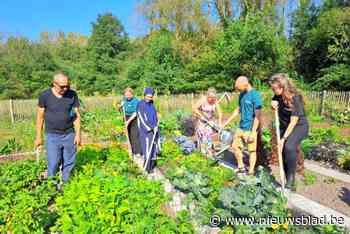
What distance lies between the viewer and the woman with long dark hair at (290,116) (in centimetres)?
361

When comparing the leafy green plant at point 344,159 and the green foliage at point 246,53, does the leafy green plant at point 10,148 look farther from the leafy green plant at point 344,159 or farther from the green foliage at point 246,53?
the green foliage at point 246,53

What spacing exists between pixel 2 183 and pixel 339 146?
17.8 feet

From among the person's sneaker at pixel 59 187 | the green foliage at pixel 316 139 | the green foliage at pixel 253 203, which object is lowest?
the person's sneaker at pixel 59 187

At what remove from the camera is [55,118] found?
155 inches

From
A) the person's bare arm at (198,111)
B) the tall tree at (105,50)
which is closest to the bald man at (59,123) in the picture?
the person's bare arm at (198,111)

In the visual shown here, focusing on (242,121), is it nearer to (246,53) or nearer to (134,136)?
(134,136)

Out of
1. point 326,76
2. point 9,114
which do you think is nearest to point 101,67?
point 9,114

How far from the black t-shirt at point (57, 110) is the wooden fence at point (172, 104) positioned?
8.52 m

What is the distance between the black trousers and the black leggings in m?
3.19

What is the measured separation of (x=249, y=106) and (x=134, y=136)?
2.71 m

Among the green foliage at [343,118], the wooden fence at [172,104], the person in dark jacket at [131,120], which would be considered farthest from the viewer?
the wooden fence at [172,104]

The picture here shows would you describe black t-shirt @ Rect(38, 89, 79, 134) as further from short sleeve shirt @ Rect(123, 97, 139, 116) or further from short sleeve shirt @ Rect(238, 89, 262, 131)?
short sleeve shirt @ Rect(238, 89, 262, 131)

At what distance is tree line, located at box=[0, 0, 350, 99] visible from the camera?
1633cm

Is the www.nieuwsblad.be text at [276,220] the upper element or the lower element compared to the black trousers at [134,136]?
lower
